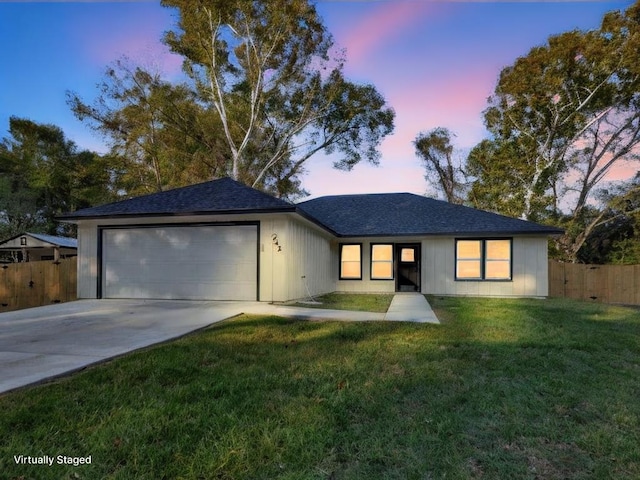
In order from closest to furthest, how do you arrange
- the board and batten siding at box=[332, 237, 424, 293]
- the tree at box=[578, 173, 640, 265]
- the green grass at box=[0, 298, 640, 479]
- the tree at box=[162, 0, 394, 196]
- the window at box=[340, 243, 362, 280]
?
the green grass at box=[0, 298, 640, 479], the board and batten siding at box=[332, 237, 424, 293], the window at box=[340, 243, 362, 280], the tree at box=[162, 0, 394, 196], the tree at box=[578, 173, 640, 265]

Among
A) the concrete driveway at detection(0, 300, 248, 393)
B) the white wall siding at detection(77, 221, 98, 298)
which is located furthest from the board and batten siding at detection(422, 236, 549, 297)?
the white wall siding at detection(77, 221, 98, 298)

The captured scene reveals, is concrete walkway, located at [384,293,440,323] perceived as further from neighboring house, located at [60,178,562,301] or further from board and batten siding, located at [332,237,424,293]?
board and batten siding, located at [332,237,424,293]

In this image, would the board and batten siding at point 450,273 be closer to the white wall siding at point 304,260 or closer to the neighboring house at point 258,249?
the neighboring house at point 258,249

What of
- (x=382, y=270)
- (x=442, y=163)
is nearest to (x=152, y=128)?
(x=382, y=270)

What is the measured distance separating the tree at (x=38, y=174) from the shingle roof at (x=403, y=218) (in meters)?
19.5

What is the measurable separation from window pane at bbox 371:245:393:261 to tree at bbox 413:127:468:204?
17.3 metres

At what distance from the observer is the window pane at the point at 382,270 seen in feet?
46.7

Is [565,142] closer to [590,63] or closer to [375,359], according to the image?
[590,63]

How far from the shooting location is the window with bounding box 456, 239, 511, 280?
1273 centimetres

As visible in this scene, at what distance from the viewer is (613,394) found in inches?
133

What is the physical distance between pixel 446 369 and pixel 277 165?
2274 cm

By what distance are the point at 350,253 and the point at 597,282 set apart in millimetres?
9540

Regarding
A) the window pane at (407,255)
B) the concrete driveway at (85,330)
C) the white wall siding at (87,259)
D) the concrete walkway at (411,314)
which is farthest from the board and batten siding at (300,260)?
the white wall siding at (87,259)

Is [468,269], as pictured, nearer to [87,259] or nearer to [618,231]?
[87,259]
